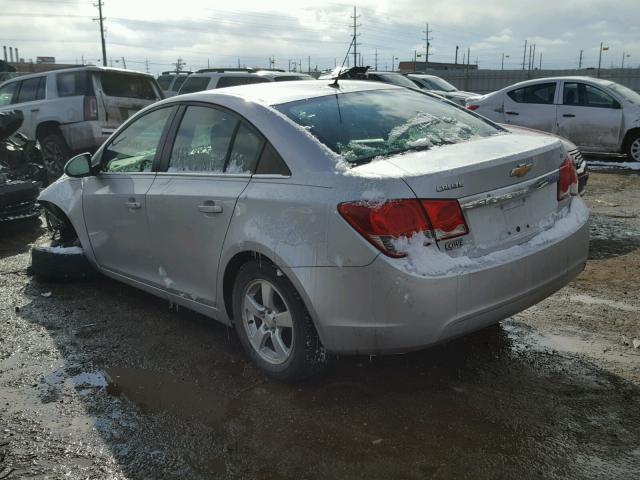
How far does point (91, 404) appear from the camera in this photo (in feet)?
10.8

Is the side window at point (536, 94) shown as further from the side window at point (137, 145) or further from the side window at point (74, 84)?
the side window at point (137, 145)

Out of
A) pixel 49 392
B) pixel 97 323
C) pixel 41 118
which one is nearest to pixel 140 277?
Result: pixel 97 323

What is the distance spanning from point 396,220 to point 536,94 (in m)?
10.7

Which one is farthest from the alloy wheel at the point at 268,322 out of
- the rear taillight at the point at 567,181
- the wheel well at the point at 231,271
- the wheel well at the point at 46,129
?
the wheel well at the point at 46,129

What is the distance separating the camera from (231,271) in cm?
353

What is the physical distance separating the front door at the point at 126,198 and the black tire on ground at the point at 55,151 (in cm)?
695

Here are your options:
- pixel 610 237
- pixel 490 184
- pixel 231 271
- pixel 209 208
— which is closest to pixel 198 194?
pixel 209 208

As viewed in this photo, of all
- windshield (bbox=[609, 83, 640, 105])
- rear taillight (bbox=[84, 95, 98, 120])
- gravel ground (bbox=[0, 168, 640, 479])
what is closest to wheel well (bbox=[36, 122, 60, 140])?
rear taillight (bbox=[84, 95, 98, 120])

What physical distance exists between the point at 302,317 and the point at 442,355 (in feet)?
3.41

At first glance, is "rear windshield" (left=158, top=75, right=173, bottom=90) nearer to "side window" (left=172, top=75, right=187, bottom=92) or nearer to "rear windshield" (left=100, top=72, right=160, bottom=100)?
"side window" (left=172, top=75, right=187, bottom=92)

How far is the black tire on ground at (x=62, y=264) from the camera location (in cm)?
512

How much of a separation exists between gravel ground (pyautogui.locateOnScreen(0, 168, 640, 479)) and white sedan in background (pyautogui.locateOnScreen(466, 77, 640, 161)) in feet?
25.8

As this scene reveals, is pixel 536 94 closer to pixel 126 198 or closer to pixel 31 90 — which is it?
pixel 31 90

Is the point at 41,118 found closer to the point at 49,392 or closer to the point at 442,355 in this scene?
the point at 49,392
